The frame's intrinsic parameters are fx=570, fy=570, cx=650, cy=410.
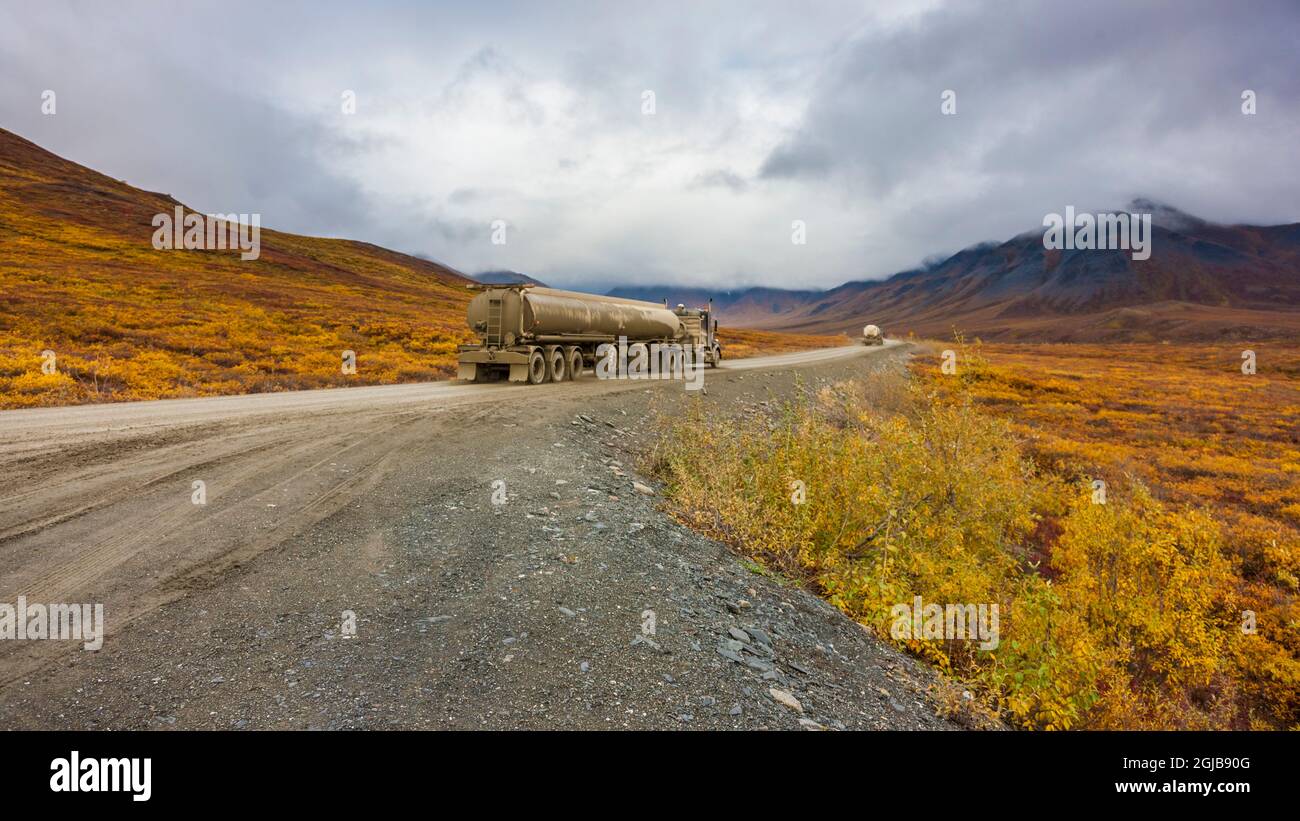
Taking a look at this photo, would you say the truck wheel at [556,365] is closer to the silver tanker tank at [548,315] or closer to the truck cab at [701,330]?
the silver tanker tank at [548,315]

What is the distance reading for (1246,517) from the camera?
13055mm

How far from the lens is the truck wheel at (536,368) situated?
19281mm

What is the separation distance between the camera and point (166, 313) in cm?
2997

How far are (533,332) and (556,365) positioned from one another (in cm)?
164

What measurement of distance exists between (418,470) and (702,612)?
494cm

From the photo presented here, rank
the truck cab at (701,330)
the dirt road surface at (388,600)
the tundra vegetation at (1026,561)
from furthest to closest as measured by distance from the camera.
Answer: the truck cab at (701,330) < the tundra vegetation at (1026,561) < the dirt road surface at (388,600)

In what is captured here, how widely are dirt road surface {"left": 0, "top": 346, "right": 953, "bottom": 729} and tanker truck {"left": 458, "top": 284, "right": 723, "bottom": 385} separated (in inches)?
413

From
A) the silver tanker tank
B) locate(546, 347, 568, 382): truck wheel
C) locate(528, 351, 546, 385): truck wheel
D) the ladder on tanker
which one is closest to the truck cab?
the silver tanker tank

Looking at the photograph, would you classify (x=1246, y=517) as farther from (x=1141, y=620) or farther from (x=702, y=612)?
(x=702, y=612)

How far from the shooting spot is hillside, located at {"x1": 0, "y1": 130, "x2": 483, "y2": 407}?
18.0 meters

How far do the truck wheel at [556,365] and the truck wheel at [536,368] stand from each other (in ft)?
0.77

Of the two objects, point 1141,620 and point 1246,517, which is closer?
point 1141,620

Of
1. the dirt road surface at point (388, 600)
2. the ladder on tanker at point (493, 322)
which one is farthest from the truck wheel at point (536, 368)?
the dirt road surface at point (388, 600)
